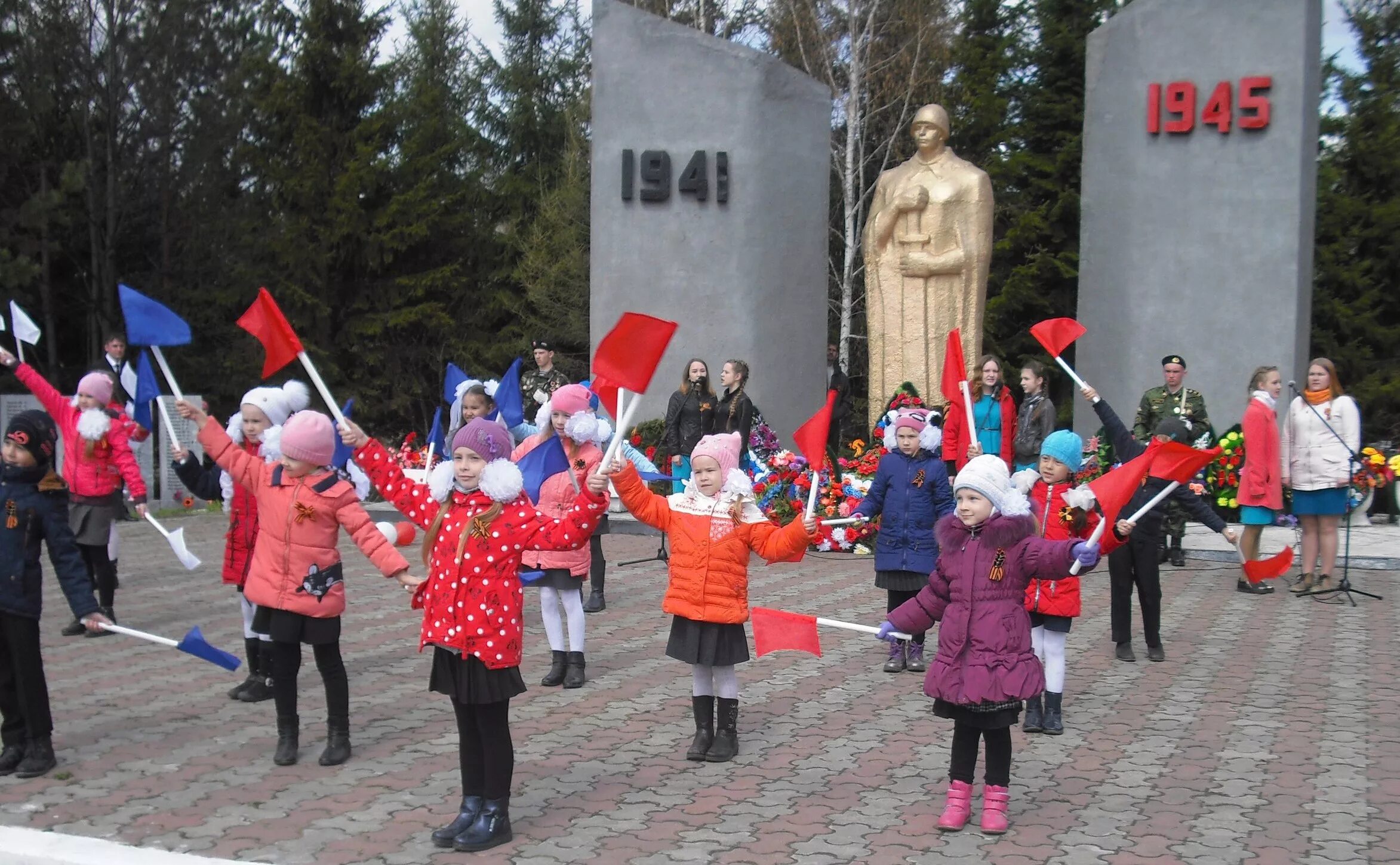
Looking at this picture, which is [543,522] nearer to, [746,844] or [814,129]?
[746,844]

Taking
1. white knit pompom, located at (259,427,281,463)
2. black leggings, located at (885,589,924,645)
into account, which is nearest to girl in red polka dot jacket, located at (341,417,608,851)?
white knit pompom, located at (259,427,281,463)

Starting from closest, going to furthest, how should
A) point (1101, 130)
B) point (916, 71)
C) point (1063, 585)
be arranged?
point (1063, 585) < point (1101, 130) < point (916, 71)

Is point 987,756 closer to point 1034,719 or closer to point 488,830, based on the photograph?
point 1034,719

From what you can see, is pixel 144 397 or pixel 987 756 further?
pixel 144 397

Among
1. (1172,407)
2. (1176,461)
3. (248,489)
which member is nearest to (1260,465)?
(1172,407)

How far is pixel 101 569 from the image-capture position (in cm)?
895

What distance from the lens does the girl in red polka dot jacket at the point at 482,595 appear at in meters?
4.79

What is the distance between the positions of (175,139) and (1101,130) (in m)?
Answer: 17.4

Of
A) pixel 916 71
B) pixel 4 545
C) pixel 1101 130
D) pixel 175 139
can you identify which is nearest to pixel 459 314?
pixel 175 139

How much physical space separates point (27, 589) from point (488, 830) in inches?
97.9

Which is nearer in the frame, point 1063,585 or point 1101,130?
point 1063,585

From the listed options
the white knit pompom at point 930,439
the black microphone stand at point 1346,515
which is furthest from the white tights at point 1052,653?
the black microphone stand at point 1346,515

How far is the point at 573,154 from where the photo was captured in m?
A: 30.2

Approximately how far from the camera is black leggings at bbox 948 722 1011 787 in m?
5.00
